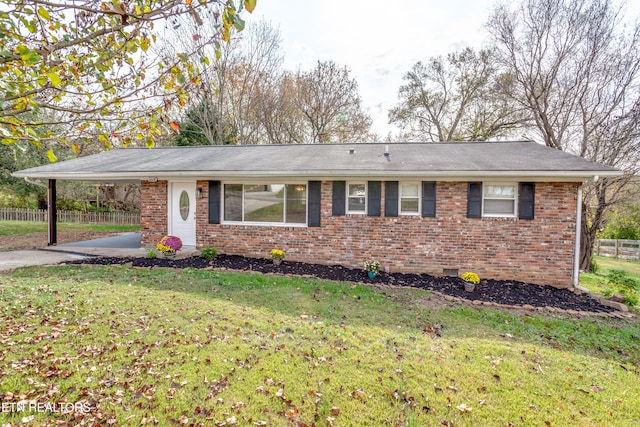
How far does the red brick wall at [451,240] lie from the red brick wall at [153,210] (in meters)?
3.14

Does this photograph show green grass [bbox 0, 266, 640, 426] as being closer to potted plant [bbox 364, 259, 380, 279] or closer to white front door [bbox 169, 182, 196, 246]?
potted plant [bbox 364, 259, 380, 279]

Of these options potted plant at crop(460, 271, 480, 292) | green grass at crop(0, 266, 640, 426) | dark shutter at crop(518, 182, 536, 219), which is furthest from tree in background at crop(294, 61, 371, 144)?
green grass at crop(0, 266, 640, 426)

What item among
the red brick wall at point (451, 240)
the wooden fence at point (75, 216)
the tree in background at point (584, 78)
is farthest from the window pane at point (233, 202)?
the tree in background at point (584, 78)

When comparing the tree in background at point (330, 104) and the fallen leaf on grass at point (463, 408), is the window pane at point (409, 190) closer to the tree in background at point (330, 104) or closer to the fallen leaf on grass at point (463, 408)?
the fallen leaf on grass at point (463, 408)

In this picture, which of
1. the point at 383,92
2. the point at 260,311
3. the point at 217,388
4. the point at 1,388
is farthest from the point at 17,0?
the point at 383,92

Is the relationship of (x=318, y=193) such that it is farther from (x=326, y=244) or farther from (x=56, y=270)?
(x=56, y=270)

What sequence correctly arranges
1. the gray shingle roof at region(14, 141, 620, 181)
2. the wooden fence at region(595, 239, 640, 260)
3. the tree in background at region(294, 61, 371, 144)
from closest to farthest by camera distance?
the gray shingle roof at region(14, 141, 620, 181) → the wooden fence at region(595, 239, 640, 260) → the tree in background at region(294, 61, 371, 144)

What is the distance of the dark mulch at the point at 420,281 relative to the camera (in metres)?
6.05

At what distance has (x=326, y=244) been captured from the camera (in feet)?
26.6

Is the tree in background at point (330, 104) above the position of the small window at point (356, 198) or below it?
above

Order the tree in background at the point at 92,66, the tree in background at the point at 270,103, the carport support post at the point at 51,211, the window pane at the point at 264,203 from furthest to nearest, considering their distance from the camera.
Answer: the tree in background at the point at 270,103, the carport support post at the point at 51,211, the window pane at the point at 264,203, the tree in background at the point at 92,66

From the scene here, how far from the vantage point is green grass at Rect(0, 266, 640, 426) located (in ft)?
8.54

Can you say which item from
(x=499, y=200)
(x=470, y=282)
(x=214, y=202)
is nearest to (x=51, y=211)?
(x=214, y=202)

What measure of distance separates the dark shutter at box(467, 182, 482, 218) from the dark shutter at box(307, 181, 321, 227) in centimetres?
385
